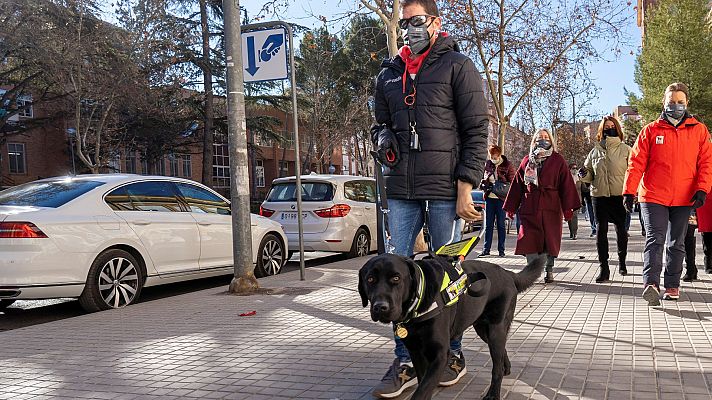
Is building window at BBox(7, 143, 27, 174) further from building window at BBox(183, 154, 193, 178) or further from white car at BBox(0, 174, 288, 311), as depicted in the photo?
white car at BBox(0, 174, 288, 311)

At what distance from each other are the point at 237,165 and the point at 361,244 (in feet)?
15.4

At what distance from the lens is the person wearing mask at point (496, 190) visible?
1128 centimetres

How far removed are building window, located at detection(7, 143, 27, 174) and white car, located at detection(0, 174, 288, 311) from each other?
115 feet

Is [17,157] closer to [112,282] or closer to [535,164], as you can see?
[112,282]

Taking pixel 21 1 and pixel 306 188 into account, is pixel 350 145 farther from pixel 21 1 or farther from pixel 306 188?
pixel 306 188

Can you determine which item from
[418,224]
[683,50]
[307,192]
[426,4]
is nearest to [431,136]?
[418,224]

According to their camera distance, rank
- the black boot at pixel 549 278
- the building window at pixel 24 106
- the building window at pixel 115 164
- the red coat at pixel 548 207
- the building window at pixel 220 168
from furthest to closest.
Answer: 1. the building window at pixel 220 168
2. the building window at pixel 115 164
3. the building window at pixel 24 106
4. the black boot at pixel 549 278
5. the red coat at pixel 548 207

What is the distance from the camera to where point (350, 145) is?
51.3 meters

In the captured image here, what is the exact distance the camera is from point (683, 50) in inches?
1463

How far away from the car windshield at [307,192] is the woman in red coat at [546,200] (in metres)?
4.58

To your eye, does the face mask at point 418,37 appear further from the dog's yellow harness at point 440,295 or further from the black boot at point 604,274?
the black boot at point 604,274

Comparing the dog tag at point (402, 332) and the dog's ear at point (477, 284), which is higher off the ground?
the dog's ear at point (477, 284)

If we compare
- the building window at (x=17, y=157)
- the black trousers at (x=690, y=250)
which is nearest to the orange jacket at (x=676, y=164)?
the black trousers at (x=690, y=250)

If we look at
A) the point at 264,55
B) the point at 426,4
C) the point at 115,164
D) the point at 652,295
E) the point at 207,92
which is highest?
the point at 207,92
